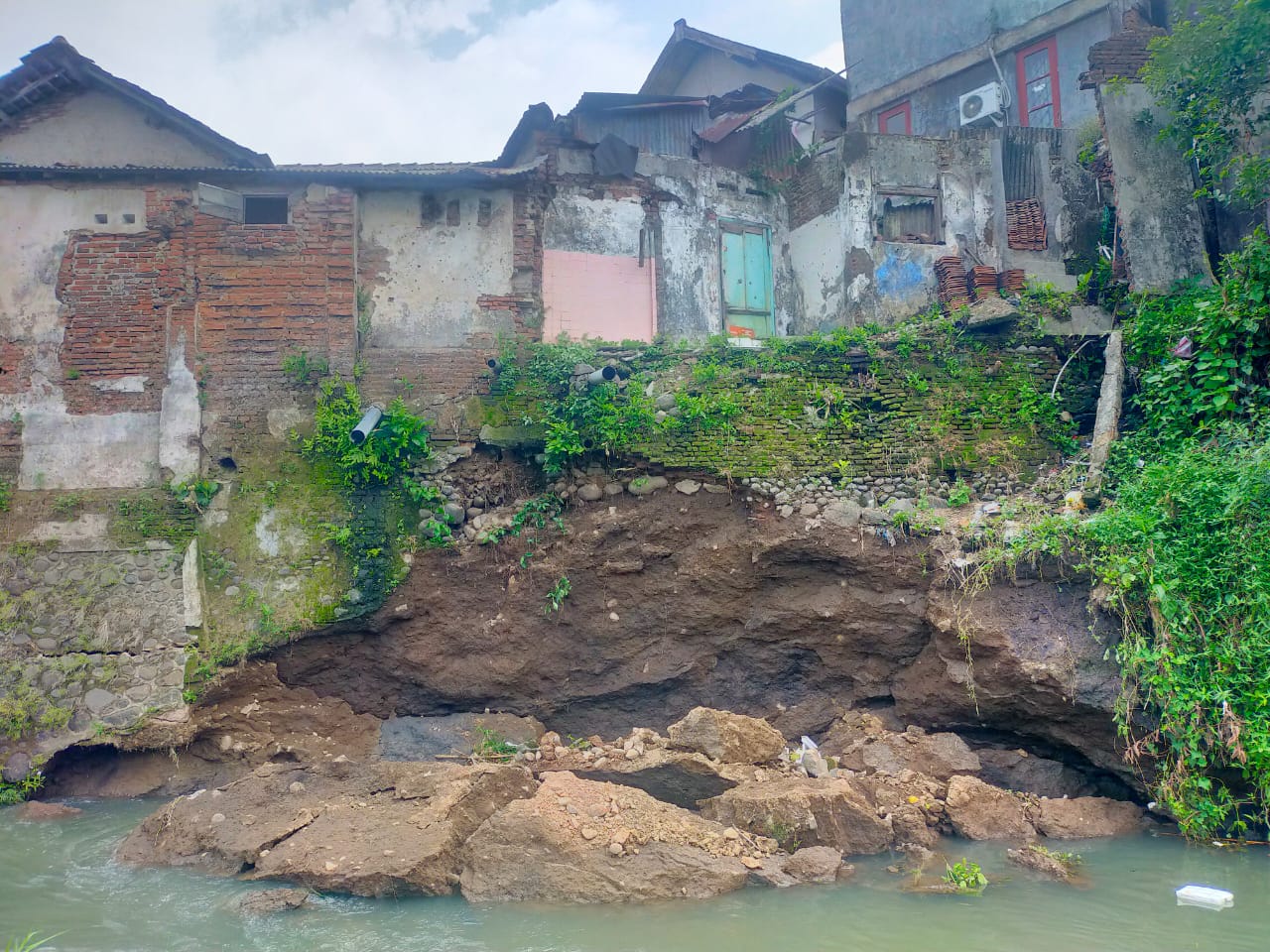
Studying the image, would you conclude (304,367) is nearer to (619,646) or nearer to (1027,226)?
(619,646)

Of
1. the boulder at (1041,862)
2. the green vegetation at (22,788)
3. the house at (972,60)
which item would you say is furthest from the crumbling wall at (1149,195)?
the green vegetation at (22,788)

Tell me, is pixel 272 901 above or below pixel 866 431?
below

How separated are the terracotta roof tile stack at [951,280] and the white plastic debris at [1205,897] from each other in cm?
917

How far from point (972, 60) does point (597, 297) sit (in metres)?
8.73

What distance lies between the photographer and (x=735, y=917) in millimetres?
7004

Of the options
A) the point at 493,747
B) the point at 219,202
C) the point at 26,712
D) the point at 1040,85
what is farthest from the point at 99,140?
the point at 1040,85

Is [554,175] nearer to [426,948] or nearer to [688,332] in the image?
[688,332]

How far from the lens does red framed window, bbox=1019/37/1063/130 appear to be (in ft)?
54.7

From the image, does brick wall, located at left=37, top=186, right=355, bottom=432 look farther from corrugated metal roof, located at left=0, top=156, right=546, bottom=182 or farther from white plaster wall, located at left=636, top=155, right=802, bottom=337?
white plaster wall, located at left=636, top=155, right=802, bottom=337

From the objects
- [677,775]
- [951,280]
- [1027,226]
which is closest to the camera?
[677,775]

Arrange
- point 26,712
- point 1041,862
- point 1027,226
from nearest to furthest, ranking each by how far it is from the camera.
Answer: point 1041,862
point 26,712
point 1027,226

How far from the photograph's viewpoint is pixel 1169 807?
27.8ft

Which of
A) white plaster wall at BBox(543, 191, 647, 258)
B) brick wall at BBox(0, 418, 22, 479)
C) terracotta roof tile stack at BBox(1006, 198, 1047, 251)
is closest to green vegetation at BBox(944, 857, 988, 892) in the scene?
white plaster wall at BBox(543, 191, 647, 258)

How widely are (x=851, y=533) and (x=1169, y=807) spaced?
142 inches
